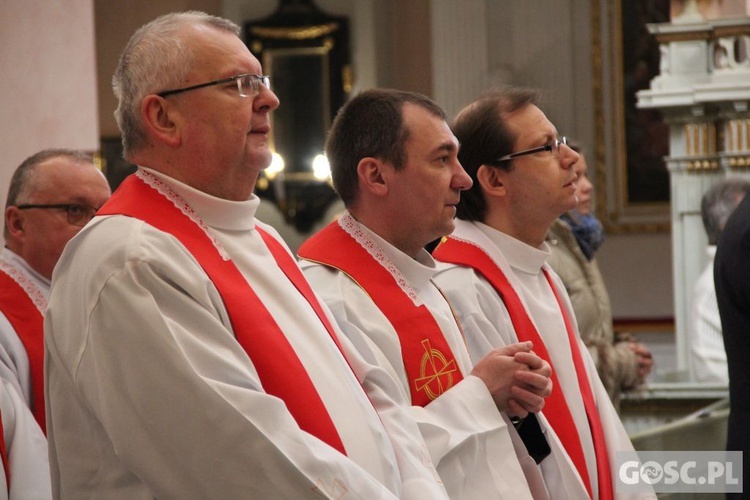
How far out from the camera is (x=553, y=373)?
10.6 feet

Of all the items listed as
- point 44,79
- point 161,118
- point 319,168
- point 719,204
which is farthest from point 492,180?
point 319,168

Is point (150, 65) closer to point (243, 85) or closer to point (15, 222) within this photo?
point (243, 85)

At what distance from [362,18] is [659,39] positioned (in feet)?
24.5

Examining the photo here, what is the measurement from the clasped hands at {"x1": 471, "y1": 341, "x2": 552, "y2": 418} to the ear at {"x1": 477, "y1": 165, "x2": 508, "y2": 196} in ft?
2.29

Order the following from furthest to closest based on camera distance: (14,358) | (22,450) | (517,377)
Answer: (14,358), (22,450), (517,377)

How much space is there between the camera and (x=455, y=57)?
14461 millimetres

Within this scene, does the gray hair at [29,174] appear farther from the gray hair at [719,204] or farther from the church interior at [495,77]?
the church interior at [495,77]

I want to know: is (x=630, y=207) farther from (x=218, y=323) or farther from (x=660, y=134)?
(x=218, y=323)

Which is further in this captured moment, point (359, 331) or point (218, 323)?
point (359, 331)

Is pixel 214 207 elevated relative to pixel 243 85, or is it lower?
lower

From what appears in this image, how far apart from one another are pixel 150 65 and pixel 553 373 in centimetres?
148

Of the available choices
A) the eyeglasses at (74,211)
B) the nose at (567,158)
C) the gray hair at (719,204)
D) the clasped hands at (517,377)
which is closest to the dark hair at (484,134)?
the nose at (567,158)

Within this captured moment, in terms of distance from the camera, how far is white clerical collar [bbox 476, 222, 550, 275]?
10.9ft

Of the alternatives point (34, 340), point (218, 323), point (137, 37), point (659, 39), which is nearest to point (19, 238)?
point (34, 340)
